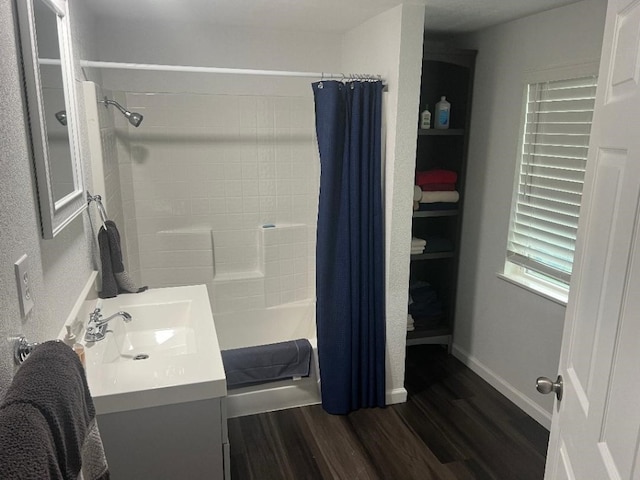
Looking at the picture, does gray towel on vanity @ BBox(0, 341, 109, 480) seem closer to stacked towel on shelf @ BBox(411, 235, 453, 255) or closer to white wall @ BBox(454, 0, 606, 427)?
white wall @ BBox(454, 0, 606, 427)

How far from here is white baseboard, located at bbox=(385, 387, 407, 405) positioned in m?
2.79

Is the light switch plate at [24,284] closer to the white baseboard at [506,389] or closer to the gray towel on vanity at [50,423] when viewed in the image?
the gray towel on vanity at [50,423]

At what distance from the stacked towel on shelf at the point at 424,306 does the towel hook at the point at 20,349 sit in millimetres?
2589

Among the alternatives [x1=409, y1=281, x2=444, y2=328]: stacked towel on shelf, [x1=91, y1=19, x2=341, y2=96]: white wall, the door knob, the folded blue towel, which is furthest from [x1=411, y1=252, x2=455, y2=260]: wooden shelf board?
the door knob

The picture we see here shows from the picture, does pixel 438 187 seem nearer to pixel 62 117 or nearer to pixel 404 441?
pixel 404 441

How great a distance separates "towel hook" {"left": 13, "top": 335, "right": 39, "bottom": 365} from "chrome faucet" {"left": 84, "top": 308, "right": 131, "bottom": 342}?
0.65 m

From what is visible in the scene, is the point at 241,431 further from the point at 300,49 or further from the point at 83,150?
the point at 300,49

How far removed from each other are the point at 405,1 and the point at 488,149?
1.10 meters

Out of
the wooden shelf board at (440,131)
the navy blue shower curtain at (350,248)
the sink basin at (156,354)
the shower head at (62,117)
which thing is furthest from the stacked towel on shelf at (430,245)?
the shower head at (62,117)

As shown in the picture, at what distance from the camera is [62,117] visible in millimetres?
1502

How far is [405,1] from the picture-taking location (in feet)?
7.52

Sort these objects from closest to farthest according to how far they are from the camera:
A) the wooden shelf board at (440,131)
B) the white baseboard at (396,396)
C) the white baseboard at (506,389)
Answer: the white baseboard at (506,389) < the white baseboard at (396,396) < the wooden shelf board at (440,131)

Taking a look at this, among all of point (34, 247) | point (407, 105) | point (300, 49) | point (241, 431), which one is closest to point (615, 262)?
point (34, 247)

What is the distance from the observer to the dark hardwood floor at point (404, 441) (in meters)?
2.24
